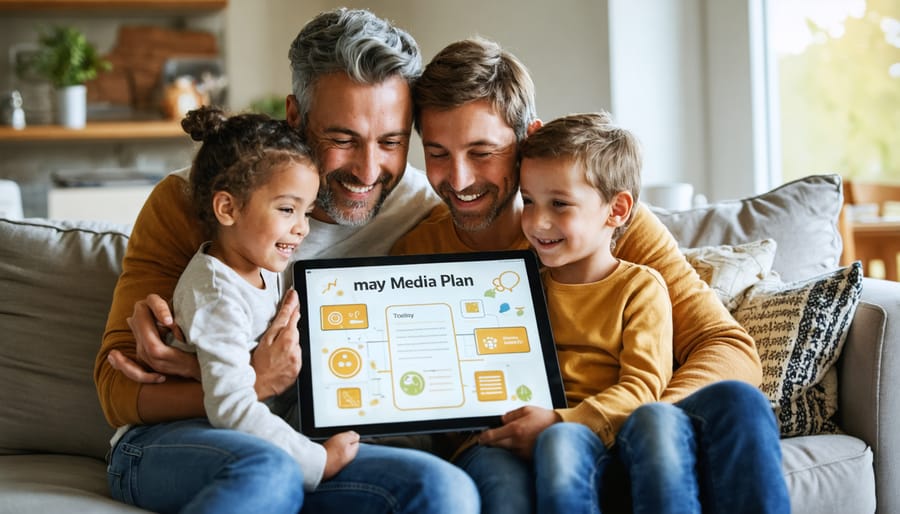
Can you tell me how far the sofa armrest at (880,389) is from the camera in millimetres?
1622

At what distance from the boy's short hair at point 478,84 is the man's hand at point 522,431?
556 millimetres

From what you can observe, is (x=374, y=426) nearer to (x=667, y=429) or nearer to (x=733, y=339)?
(x=667, y=429)

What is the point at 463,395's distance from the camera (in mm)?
1536

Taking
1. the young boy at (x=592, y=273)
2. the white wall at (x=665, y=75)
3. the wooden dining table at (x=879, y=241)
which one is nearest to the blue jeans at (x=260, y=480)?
the young boy at (x=592, y=273)

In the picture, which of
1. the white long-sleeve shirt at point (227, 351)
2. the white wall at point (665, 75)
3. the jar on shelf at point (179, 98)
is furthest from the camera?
the jar on shelf at point (179, 98)

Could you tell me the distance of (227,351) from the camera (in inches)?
55.4

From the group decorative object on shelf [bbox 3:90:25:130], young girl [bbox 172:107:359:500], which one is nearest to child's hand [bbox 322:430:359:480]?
young girl [bbox 172:107:359:500]

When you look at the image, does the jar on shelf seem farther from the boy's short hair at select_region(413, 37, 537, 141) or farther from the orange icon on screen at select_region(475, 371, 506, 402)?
the orange icon on screen at select_region(475, 371, 506, 402)

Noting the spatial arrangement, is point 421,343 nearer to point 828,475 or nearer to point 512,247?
point 512,247

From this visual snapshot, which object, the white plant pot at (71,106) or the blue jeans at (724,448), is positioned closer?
the blue jeans at (724,448)

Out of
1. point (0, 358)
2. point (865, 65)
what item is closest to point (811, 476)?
point (0, 358)

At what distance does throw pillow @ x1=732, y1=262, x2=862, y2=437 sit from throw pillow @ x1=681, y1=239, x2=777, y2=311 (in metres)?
0.14

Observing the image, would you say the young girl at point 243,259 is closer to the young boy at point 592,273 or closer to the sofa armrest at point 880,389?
the young boy at point 592,273

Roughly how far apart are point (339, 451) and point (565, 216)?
22.2 inches
